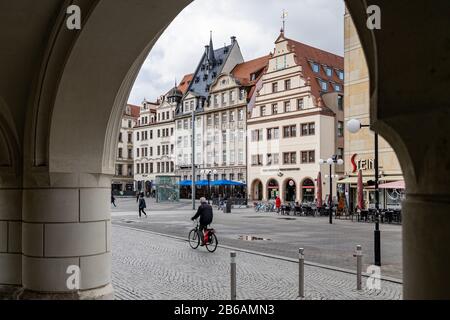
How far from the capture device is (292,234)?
2073 centimetres

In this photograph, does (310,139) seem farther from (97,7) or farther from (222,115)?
(97,7)

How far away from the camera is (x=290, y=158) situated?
179 feet

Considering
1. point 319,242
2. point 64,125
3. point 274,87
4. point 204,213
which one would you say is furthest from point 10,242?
point 274,87

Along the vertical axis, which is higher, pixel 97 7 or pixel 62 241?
pixel 97 7

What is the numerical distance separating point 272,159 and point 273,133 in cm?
308

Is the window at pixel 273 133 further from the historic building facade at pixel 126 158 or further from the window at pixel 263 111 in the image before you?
the historic building facade at pixel 126 158

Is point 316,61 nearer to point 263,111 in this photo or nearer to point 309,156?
point 263,111

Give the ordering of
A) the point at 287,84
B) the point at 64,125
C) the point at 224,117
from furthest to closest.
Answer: the point at 224,117, the point at 287,84, the point at 64,125

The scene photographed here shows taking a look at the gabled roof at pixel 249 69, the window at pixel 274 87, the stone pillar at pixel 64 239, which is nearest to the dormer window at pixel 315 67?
the window at pixel 274 87

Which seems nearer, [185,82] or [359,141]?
[359,141]

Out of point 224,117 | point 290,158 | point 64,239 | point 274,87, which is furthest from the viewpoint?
point 224,117
